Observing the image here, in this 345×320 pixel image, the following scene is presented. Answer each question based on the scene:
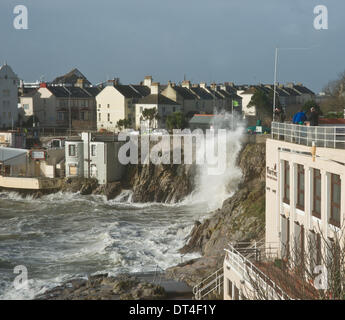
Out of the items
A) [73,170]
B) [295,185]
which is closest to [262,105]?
[73,170]

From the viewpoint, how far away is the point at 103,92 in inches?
3497

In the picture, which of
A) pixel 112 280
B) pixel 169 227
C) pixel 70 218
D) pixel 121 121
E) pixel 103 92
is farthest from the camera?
pixel 103 92

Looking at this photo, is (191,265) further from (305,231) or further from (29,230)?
(29,230)

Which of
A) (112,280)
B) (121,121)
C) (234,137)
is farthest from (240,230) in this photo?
(121,121)

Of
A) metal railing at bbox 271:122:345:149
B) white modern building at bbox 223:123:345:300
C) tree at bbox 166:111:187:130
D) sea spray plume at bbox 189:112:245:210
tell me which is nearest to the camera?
white modern building at bbox 223:123:345:300

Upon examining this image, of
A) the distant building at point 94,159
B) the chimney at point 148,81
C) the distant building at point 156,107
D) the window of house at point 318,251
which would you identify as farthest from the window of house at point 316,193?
the chimney at point 148,81

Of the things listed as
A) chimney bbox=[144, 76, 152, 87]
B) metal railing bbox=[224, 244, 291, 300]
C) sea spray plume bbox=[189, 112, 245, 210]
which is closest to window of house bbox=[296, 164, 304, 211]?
metal railing bbox=[224, 244, 291, 300]

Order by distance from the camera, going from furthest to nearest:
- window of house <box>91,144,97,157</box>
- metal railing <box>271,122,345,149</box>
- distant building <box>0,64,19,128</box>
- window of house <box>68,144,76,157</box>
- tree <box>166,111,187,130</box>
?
1. distant building <box>0,64,19,128</box>
2. tree <box>166,111,187,130</box>
3. window of house <box>68,144,76,157</box>
4. window of house <box>91,144,97,157</box>
5. metal railing <box>271,122,345,149</box>

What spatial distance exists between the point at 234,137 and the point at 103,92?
120 ft

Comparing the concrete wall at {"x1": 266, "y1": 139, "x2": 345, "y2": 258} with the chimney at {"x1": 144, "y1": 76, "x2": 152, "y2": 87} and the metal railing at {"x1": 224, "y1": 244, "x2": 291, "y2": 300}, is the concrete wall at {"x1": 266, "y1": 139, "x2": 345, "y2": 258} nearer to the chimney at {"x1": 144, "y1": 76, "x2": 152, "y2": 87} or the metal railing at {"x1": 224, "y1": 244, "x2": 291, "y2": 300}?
the metal railing at {"x1": 224, "y1": 244, "x2": 291, "y2": 300}

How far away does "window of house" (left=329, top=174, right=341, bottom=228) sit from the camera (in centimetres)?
1561

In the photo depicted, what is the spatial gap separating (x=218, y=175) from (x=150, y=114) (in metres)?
28.6

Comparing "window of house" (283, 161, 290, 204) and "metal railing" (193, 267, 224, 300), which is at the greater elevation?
"window of house" (283, 161, 290, 204)

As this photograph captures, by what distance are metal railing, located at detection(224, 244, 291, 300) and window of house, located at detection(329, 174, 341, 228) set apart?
221 centimetres
